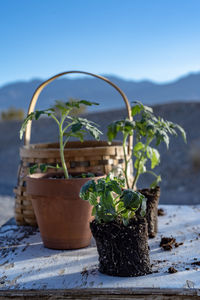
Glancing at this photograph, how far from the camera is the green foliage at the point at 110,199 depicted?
105cm

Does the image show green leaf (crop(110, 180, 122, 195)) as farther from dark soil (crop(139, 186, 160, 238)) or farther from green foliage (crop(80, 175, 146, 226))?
dark soil (crop(139, 186, 160, 238))

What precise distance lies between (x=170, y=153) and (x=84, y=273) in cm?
1042

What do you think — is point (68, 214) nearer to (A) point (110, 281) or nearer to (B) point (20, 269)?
(B) point (20, 269)

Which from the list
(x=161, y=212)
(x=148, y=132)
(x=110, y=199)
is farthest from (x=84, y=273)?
(x=161, y=212)

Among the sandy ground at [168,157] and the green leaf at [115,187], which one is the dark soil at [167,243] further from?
the sandy ground at [168,157]

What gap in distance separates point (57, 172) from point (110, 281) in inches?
26.2

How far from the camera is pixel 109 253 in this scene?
108 centimetres

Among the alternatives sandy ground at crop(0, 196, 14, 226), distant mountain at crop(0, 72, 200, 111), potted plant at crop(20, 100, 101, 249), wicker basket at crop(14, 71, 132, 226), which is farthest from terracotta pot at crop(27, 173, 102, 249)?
distant mountain at crop(0, 72, 200, 111)

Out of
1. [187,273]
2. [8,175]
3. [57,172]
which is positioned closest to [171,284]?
[187,273]

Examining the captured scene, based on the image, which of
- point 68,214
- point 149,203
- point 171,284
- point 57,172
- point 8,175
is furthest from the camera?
point 8,175

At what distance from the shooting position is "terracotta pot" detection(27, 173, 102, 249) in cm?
134

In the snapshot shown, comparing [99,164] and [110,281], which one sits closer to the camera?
[110,281]

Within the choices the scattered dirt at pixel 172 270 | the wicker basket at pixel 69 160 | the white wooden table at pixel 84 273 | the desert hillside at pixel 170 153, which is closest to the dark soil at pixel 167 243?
the white wooden table at pixel 84 273

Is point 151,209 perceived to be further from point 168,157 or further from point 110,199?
point 168,157
